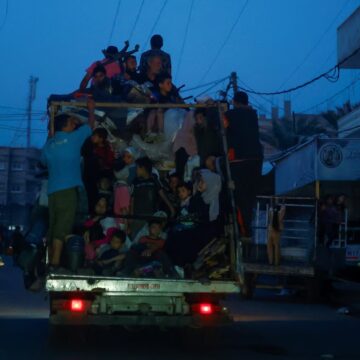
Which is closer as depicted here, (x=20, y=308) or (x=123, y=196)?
(x=123, y=196)

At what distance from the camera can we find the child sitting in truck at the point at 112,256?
9391mm

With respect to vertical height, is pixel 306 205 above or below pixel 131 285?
above

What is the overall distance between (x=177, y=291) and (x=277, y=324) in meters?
4.32

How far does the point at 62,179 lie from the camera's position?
31.0 ft

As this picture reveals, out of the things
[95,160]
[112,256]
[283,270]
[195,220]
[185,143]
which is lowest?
[283,270]

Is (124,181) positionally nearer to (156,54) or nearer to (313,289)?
(156,54)

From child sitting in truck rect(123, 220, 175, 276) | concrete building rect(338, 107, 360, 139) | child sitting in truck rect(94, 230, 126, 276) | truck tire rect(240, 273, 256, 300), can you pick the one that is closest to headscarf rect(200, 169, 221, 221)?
child sitting in truck rect(123, 220, 175, 276)

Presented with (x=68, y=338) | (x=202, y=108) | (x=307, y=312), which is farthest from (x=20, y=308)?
(x=202, y=108)

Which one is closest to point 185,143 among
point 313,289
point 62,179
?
point 62,179

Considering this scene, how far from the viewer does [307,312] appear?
15.5 m

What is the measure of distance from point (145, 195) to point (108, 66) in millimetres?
3116

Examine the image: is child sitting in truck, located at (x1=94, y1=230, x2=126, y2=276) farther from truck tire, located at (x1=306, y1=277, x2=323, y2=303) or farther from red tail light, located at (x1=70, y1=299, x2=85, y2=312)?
truck tire, located at (x1=306, y1=277, x2=323, y2=303)

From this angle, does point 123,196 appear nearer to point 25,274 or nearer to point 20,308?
point 25,274

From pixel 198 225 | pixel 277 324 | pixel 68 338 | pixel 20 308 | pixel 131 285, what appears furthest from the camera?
pixel 20 308
